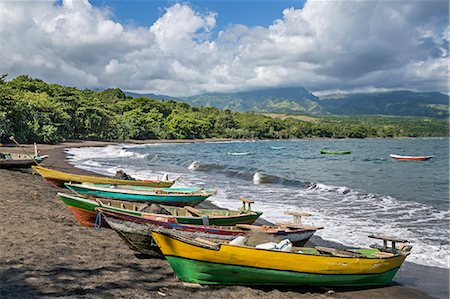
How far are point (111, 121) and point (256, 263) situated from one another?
86825 millimetres

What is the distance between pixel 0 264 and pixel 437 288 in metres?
9.77

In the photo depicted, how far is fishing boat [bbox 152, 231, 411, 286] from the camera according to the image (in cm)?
750

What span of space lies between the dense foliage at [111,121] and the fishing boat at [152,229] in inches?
1350

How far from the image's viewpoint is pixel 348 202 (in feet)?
67.3

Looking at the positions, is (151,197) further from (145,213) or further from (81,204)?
(145,213)

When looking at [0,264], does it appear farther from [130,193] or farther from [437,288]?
[437,288]

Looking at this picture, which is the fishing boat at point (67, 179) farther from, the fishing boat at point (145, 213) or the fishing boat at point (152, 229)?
the fishing boat at point (152, 229)

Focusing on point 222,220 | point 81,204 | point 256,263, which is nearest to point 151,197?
point 81,204

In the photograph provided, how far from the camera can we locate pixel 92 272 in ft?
25.3

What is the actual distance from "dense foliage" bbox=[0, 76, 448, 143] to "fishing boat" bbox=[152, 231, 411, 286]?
3601 cm

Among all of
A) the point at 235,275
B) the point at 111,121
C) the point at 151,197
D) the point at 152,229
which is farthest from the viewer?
the point at 111,121

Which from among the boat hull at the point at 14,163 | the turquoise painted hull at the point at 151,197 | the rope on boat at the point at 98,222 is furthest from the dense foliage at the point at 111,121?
the rope on boat at the point at 98,222

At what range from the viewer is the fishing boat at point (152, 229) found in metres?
8.49

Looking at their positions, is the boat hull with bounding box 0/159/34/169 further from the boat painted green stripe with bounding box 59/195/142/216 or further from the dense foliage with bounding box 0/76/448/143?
the dense foliage with bounding box 0/76/448/143
